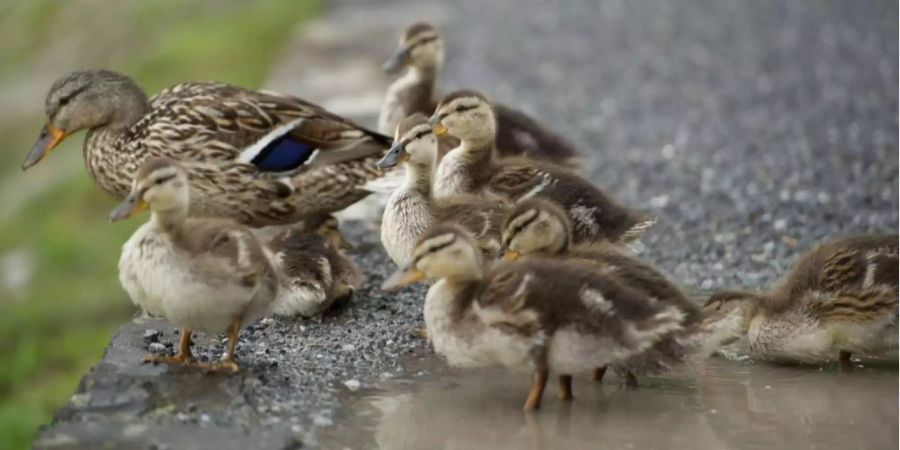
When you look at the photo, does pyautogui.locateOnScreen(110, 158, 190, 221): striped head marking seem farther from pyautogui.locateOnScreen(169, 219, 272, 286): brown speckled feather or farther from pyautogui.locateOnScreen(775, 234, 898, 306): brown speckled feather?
pyautogui.locateOnScreen(775, 234, 898, 306): brown speckled feather

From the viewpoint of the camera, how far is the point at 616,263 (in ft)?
19.0

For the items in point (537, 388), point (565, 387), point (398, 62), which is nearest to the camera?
point (537, 388)

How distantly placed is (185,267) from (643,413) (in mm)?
1672

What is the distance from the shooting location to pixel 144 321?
21.8 ft

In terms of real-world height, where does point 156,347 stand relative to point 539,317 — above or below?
below

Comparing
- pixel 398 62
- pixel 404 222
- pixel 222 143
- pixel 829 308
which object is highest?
pixel 398 62

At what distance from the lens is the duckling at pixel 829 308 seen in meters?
5.91

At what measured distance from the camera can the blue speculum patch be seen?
25.0ft

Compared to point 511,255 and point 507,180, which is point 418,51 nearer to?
point 507,180

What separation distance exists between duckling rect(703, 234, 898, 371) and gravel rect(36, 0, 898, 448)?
45.3 inches

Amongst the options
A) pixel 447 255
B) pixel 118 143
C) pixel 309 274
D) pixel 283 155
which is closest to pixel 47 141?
pixel 118 143

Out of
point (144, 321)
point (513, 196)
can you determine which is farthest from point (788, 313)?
point (144, 321)

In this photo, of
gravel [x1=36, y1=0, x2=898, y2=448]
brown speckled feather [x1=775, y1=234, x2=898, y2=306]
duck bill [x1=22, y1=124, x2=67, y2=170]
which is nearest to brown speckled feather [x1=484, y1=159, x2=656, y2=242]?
gravel [x1=36, y1=0, x2=898, y2=448]

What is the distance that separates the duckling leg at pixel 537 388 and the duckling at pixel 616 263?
29 cm
